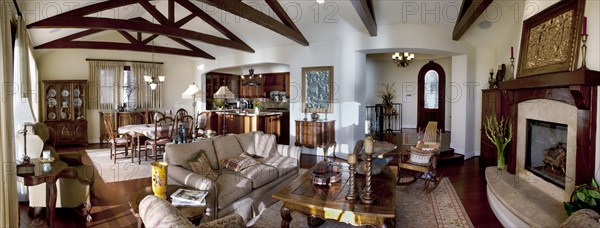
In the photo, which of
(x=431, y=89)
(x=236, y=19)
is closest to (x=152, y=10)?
(x=236, y=19)

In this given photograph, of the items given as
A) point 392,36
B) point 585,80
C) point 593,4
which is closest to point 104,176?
point 392,36

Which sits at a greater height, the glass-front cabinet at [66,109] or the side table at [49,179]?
the glass-front cabinet at [66,109]

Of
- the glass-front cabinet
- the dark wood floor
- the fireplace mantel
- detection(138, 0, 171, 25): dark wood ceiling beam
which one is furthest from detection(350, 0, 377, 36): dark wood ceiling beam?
the glass-front cabinet

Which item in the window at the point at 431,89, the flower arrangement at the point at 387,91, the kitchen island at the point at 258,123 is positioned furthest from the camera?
the flower arrangement at the point at 387,91

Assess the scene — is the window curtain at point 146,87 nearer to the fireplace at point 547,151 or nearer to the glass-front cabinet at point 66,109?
the glass-front cabinet at point 66,109

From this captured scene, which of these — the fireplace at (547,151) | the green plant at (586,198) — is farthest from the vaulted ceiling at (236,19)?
the green plant at (586,198)

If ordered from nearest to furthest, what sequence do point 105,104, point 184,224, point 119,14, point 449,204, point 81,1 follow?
point 184,224, point 449,204, point 81,1, point 119,14, point 105,104

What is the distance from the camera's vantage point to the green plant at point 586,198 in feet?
8.31

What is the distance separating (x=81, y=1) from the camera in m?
4.80

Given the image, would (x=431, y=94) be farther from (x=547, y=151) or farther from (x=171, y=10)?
(x=171, y=10)

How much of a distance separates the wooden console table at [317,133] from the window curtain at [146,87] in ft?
16.4

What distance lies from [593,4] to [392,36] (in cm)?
326

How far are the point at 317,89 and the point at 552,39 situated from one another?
4.16 m

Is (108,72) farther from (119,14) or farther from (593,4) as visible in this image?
(593,4)
